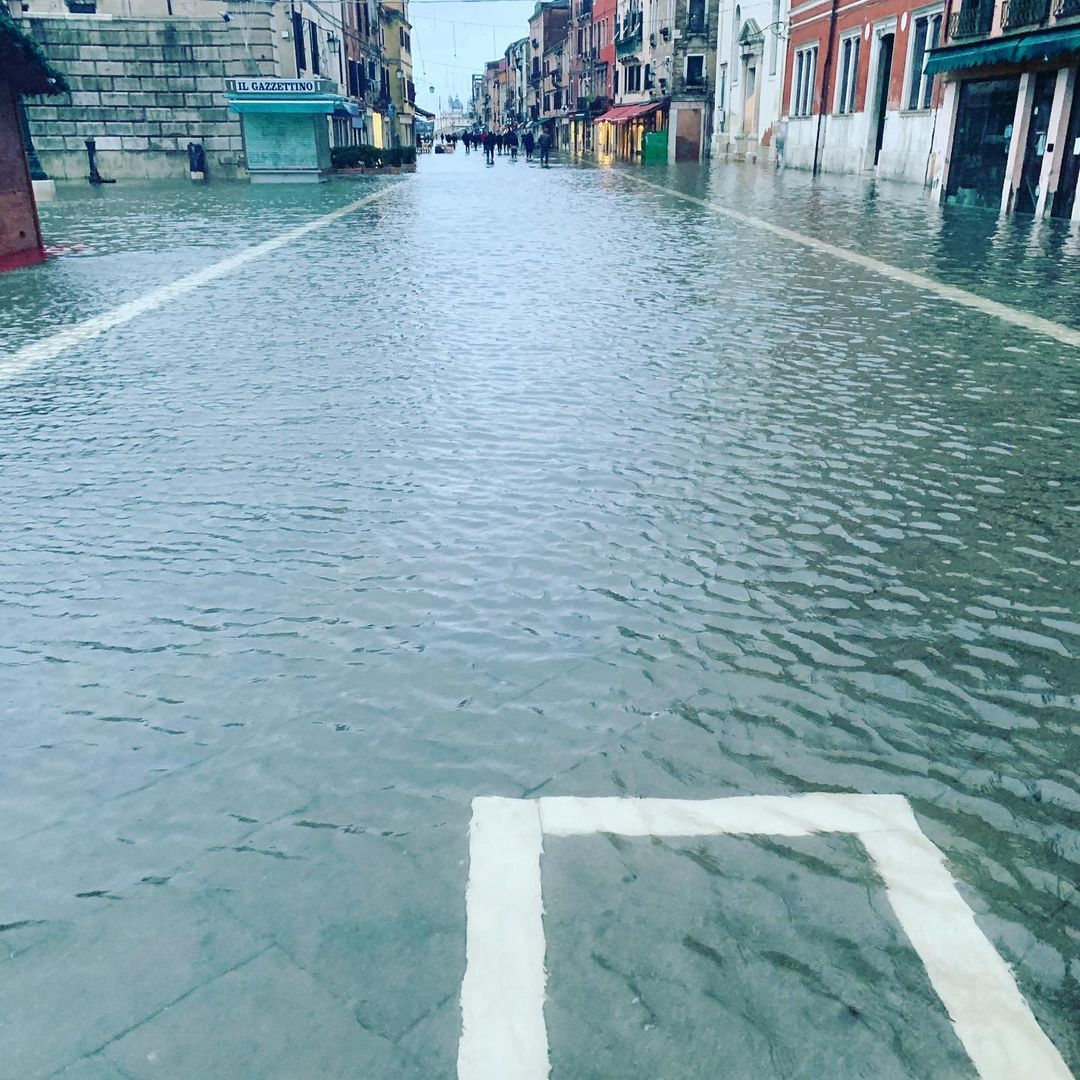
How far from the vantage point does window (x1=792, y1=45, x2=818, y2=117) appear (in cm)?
3641

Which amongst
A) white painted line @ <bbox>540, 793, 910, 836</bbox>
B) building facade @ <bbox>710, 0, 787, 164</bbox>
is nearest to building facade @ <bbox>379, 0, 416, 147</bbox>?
building facade @ <bbox>710, 0, 787, 164</bbox>

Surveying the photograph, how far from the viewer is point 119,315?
34.5ft

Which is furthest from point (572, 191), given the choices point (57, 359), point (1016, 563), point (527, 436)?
point (1016, 563)

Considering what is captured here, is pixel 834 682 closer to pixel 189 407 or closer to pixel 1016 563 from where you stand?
pixel 1016 563

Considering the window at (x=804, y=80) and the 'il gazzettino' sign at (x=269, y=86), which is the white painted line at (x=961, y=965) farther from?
the window at (x=804, y=80)

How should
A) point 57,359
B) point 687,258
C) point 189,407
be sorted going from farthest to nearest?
point 687,258, point 57,359, point 189,407

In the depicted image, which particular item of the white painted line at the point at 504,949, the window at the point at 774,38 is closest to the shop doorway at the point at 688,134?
the window at the point at 774,38

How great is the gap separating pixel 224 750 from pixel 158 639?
0.86m

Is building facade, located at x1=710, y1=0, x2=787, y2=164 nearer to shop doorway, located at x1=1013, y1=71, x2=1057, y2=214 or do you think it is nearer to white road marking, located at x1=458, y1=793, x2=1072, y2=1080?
shop doorway, located at x1=1013, y1=71, x2=1057, y2=214

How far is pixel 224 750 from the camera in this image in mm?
3168

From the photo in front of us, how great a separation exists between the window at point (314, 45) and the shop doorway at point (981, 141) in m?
25.8

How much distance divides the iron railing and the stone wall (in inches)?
856

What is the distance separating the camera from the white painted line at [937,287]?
29.8ft

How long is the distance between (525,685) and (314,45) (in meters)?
42.1
